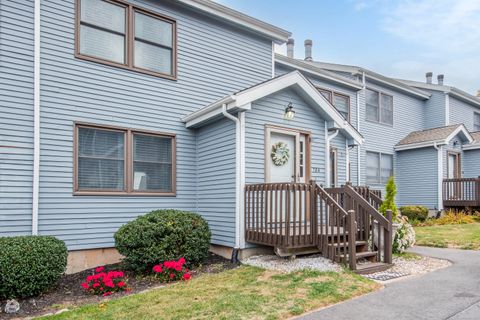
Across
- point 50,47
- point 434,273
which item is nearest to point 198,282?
point 434,273

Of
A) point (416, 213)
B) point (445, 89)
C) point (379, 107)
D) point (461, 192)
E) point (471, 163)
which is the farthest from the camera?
point (445, 89)

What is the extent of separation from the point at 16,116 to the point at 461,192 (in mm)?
16063

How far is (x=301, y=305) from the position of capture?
4805 millimetres

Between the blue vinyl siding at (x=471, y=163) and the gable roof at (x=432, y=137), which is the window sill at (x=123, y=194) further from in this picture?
the blue vinyl siding at (x=471, y=163)

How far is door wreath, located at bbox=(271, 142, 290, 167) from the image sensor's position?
850 cm

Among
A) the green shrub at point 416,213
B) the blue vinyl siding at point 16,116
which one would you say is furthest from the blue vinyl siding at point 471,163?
the blue vinyl siding at point 16,116

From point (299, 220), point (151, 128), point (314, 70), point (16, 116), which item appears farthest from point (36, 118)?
point (314, 70)

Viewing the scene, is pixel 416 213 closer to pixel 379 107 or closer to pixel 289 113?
pixel 379 107

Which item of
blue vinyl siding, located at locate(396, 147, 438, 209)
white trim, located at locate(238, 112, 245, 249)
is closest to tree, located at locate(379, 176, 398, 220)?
white trim, located at locate(238, 112, 245, 249)

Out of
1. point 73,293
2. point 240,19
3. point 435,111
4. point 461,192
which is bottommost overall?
point 73,293

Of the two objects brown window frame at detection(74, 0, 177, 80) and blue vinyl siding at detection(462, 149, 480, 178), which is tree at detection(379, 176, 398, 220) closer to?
brown window frame at detection(74, 0, 177, 80)

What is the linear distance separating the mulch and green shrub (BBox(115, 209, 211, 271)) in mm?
318

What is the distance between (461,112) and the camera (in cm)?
1939

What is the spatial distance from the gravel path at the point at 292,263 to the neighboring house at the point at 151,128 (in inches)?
13.3
